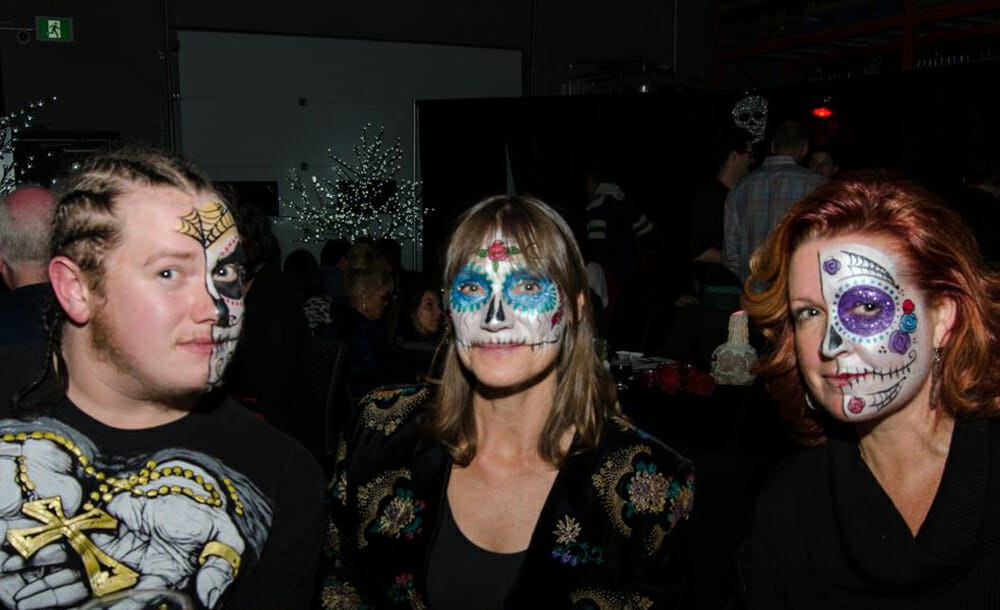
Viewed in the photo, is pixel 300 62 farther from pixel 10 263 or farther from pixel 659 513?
pixel 659 513

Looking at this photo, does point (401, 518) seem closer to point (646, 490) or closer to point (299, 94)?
point (646, 490)

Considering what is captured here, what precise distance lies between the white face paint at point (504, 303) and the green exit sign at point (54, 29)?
7901mm

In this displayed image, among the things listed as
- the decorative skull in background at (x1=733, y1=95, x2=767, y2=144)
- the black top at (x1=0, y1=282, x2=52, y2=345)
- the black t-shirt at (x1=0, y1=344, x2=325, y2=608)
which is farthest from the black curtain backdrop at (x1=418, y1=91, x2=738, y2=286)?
the black t-shirt at (x1=0, y1=344, x2=325, y2=608)

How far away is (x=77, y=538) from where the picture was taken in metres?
1.35

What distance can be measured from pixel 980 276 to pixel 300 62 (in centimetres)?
840

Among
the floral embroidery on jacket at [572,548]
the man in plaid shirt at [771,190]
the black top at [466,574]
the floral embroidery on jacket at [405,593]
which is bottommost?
the floral embroidery on jacket at [405,593]

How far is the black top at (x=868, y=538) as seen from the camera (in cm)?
145

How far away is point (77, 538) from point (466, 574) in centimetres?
69

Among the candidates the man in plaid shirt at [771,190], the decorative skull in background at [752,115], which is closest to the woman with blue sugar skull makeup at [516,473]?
the man in plaid shirt at [771,190]

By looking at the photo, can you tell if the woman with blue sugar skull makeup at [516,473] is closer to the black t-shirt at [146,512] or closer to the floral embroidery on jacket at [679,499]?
the floral embroidery on jacket at [679,499]

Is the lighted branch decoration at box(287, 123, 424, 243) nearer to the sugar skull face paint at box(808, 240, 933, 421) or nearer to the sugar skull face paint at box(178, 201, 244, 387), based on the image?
the sugar skull face paint at box(178, 201, 244, 387)

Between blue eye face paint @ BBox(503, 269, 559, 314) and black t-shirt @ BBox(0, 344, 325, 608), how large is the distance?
0.53 m

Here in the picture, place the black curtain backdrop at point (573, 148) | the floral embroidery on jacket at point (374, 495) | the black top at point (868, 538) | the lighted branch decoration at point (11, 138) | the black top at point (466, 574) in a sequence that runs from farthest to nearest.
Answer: the black curtain backdrop at point (573, 148)
the lighted branch decoration at point (11, 138)
the floral embroidery on jacket at point (374, 495)
the black top at point (466, 574)
the black top at point (868, 538)

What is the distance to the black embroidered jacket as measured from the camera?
168 cm
